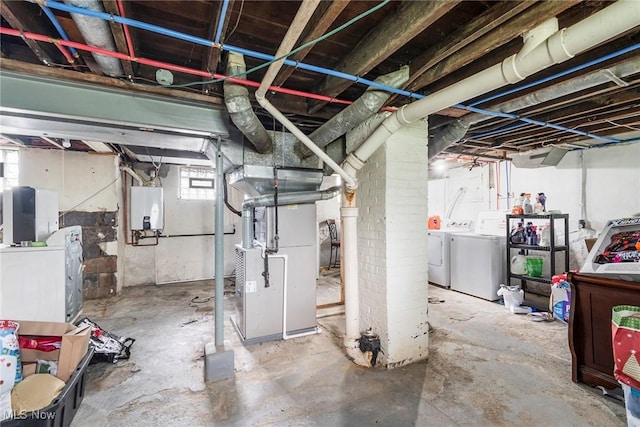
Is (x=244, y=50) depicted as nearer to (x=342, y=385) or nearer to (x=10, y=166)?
(x=342, y=385)

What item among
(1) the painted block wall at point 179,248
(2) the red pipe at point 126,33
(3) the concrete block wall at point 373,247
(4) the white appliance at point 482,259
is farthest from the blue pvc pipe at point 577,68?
(1) the painted block wall at point 179,248

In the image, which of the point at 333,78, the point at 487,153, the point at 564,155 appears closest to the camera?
the point at 333,78

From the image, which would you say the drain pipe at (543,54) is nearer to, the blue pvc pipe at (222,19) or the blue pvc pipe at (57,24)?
the blue pvc pipe at (222,19)

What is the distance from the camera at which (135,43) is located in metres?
1.69

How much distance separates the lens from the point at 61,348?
1848 millimetres

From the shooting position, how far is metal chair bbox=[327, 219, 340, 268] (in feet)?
22.5

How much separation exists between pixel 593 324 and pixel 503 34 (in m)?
2.23

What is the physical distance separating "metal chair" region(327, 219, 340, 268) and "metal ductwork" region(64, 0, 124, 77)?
5.56 metres

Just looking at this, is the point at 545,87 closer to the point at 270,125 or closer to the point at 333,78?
the point at 333,78

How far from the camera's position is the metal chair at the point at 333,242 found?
22.5 feet

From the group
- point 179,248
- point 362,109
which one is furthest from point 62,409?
point 179,248

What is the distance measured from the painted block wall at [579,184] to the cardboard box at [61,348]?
5802 mm

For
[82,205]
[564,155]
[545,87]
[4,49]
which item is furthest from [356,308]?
[82,205]

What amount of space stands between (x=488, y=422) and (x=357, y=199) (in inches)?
75.8
